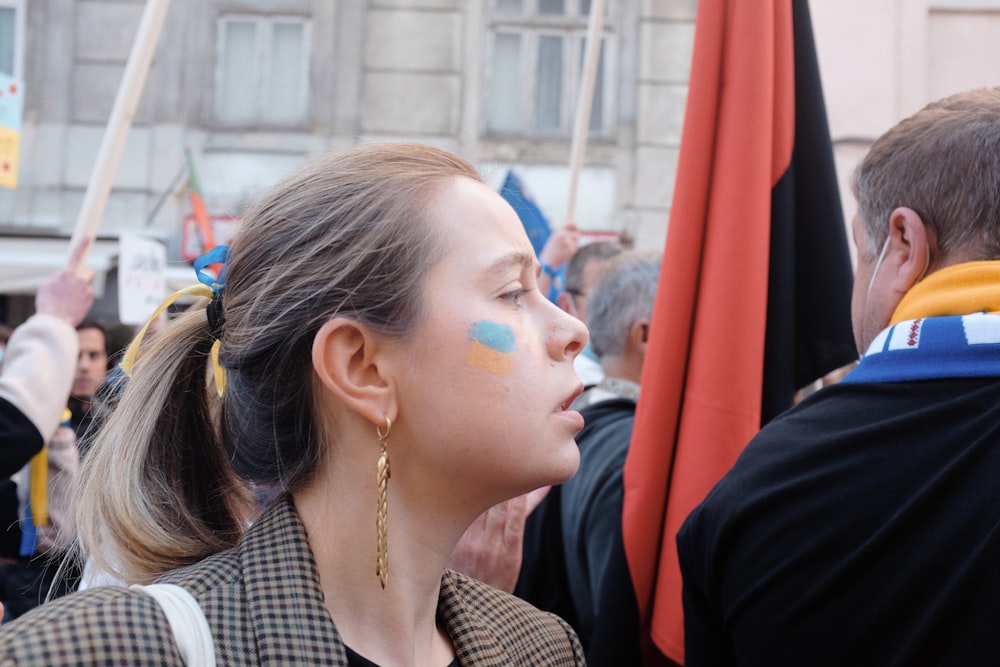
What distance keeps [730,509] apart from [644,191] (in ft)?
32.0

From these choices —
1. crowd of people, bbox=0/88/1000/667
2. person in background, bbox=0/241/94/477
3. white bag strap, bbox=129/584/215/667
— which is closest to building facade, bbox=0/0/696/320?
person in background, bbox=0/241/94/477

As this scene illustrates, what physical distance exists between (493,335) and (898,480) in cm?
63

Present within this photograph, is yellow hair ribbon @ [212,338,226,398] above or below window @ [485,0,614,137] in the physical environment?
below

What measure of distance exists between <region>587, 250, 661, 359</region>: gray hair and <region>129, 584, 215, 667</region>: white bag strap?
1.93 meters

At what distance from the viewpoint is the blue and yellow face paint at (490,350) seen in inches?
53.6

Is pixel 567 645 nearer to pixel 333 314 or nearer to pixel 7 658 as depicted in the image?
pixel 333 314

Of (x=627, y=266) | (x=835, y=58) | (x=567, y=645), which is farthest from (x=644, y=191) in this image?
(x=567, y=645)

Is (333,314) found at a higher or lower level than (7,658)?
higher

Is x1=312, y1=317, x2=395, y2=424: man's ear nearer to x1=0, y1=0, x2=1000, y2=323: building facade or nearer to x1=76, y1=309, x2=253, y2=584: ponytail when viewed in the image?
x1=76, y1=309, x2=253, y2=584: ponytail

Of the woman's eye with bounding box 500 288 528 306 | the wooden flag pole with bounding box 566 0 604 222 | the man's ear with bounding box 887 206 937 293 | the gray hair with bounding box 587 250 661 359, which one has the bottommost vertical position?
the gray hair with bounding box 587 250 661 359

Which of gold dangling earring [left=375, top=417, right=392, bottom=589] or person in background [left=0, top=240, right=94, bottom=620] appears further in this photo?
person in background [left=0, top=240, right=94, bottom=620]

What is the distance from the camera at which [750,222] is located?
2.11m

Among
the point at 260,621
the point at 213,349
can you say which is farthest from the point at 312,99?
the point at 260,621

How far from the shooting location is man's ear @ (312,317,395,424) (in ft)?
4.50
